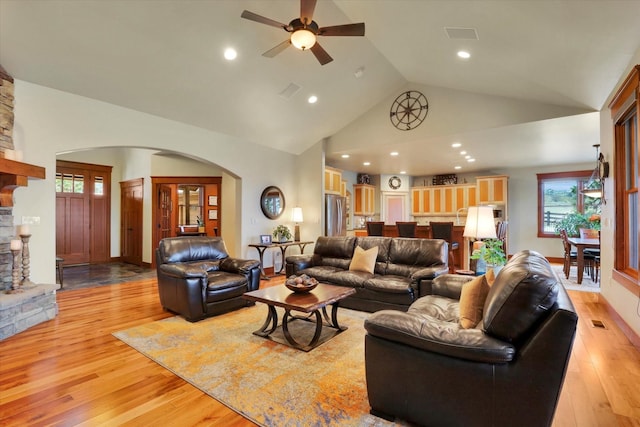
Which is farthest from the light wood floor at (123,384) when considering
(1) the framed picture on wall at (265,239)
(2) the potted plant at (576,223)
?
(2) the potted plant at (576,223)

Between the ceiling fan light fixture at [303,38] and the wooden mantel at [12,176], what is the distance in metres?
3.09

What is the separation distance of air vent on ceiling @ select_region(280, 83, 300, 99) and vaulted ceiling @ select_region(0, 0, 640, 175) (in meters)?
0.03

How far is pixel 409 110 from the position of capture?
604cm

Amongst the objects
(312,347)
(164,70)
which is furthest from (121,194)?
(312,347)

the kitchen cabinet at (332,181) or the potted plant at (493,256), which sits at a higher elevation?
the kitchen cabinet at (332,181)

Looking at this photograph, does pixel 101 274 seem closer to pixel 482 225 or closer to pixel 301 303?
pixel 301 303

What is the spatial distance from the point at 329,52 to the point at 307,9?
190 cm

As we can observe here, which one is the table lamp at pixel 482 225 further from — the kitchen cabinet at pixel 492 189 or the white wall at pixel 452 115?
the kitchen cabinet at pixel 492 189

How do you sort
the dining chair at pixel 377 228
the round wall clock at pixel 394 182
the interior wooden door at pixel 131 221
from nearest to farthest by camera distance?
the dining chair at pixel 377 228 → the interior wooden door at pixel 131 221 → the round wall clock at pixel 394 182

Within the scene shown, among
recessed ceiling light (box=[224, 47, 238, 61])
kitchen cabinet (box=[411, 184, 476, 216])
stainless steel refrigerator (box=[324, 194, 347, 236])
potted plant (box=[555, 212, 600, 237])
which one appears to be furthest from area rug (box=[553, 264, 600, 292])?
recessed ceiling light (box=[224, 47, 238, 61])

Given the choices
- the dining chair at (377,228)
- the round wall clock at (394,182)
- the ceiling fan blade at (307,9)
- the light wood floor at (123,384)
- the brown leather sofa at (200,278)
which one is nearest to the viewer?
the light wood floor at (123,384)

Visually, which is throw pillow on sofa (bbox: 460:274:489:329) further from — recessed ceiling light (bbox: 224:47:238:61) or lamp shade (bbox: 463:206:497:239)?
recessed ceiling light (bbox: 224:47:238:61)

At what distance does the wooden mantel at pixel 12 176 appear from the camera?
3268 mm

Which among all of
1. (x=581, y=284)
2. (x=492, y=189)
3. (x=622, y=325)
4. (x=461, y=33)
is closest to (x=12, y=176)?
(x=461, y=33)
